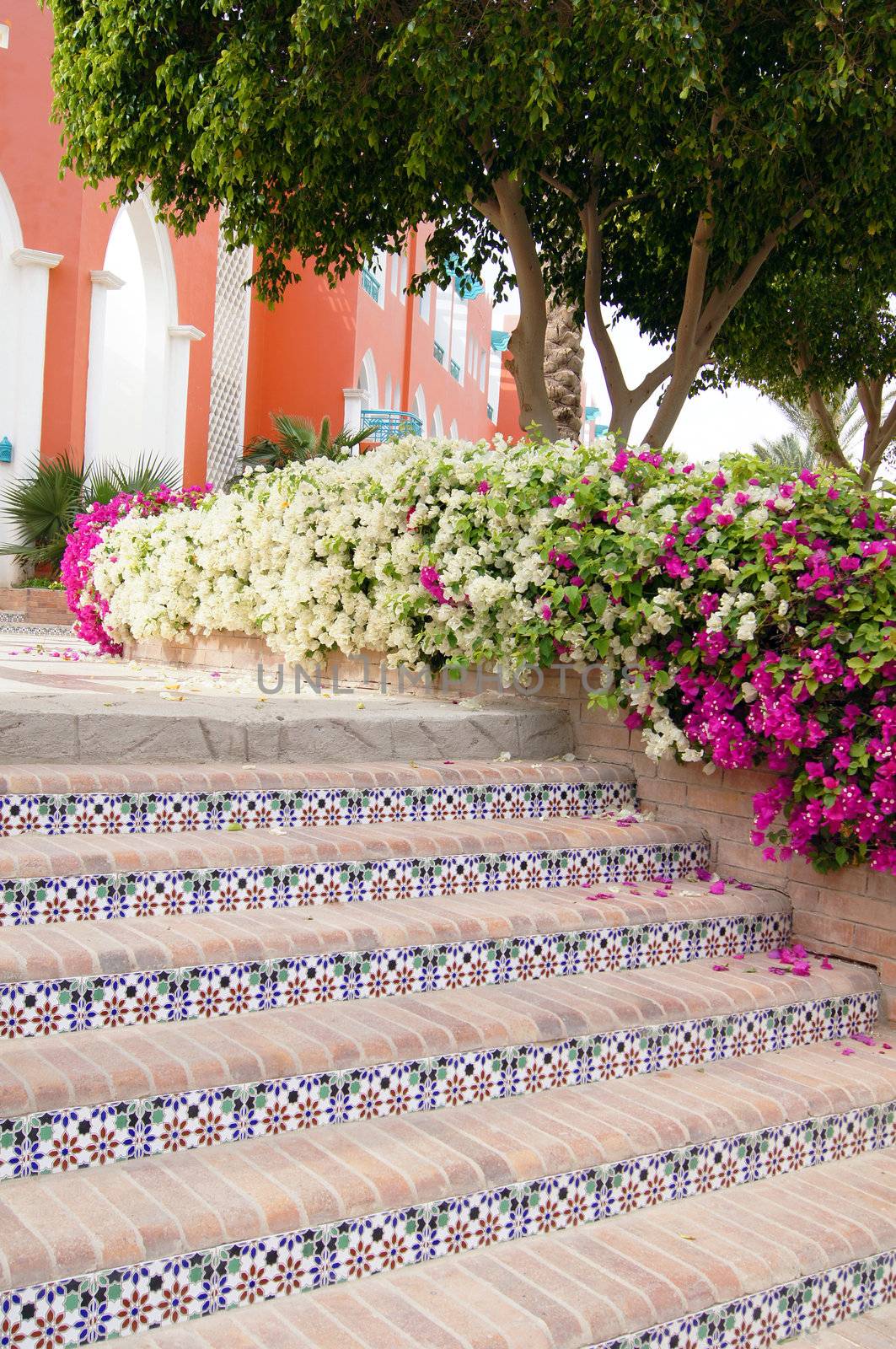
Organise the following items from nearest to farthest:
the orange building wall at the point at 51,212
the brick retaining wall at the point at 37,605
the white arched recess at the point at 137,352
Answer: the brick retaining wall at the point at 37,605
the orange building wall at the point at 51,212
the white arched recess at the point at 137,352

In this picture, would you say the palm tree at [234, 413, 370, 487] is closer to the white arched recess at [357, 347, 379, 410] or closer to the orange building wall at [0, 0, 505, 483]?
the orange building wall at [0, 0, 505, 483]

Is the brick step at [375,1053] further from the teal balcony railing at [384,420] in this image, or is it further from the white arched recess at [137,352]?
the teal balcony railing at [384,420]

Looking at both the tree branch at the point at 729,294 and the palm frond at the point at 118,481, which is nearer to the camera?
the tree branch at the point at 729,294

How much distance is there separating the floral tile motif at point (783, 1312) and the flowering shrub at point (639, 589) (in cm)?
147

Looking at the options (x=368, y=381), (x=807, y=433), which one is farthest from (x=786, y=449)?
(x=368, y=381)

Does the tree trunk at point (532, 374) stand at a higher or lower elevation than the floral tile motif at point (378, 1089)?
higher

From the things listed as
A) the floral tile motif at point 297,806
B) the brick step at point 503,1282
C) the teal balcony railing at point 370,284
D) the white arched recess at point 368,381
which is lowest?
the brick step at point 503,1282

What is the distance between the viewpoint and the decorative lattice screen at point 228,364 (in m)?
→ 17.6

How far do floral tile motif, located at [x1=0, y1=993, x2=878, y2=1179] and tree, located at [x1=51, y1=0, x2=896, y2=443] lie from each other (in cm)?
479

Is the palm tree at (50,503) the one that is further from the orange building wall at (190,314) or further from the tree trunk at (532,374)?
the tree trunk at (532,374)

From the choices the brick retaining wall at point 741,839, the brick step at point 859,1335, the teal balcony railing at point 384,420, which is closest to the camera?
the brick step at point 859,1335

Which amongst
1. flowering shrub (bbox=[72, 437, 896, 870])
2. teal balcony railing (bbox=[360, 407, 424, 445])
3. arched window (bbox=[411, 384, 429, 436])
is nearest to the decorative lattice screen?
teal balcony railing (bbox=[360, 407, 424, 445])

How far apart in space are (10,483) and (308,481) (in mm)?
8021

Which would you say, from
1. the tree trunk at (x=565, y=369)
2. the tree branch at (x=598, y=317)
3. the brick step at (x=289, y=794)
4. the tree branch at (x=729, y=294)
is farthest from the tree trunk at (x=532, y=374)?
the brick step at (x=289, y=794)
